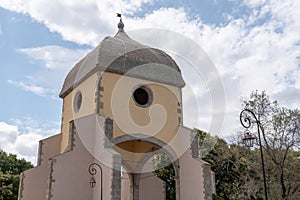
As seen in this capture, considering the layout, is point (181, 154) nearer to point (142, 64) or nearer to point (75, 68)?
point (142, 64)

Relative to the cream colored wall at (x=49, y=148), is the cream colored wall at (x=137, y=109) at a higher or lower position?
higher

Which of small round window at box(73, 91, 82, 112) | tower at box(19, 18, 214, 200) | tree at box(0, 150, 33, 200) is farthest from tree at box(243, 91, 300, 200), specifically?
tree at box(0, 150, 33, 200)

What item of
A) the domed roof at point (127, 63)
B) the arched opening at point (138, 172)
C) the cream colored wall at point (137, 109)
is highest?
the domed roof at point (127, 63)

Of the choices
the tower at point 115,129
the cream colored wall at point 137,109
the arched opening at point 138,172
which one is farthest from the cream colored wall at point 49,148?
the cream colored wall at point 137,109

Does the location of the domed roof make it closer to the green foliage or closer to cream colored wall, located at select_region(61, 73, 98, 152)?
cream colored wall, located at select_region(61, 73, 98, 152)

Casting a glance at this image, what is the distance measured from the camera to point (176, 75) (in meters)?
16.9

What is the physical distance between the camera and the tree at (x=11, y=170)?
27.0 metres

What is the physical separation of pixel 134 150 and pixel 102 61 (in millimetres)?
5783

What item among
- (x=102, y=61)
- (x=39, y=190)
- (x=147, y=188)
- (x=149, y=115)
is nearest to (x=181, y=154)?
(x=149, y=115)

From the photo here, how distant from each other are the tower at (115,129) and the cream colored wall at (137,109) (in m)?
0.04

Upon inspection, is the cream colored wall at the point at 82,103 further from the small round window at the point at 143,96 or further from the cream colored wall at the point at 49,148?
the small round window at the point at 143,96

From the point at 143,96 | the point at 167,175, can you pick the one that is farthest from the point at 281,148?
the point at 167,175

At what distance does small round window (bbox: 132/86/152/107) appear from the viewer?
15.5 m

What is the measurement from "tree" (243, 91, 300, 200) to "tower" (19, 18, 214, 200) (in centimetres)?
308
